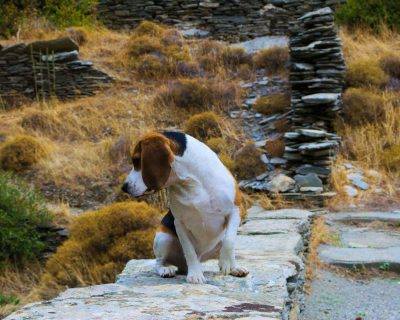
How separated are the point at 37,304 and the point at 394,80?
415 inches

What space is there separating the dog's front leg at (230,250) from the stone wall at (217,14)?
13960 mm

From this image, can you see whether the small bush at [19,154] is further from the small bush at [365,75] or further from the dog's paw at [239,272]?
the dog's paw at [239,272]

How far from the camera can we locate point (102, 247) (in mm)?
7512

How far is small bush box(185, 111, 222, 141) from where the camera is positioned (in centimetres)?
1159

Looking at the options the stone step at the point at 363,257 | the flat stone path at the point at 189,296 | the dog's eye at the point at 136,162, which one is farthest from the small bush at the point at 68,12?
the dog's eye at the point at 136,162

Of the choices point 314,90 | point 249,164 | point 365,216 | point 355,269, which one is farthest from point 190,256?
point 314,90

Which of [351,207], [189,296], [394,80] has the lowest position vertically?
[351,207]

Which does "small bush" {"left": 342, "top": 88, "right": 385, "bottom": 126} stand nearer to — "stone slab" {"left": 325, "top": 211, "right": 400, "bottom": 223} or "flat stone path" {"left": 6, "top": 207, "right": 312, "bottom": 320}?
"stone slab" {"left": 325, "top": 211, "right": 400, "bottom": 223}

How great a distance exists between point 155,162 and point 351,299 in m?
2.93

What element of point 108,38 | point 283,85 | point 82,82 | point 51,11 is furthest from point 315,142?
point 51,11

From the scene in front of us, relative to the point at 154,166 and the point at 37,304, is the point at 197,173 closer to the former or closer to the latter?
the point at 154,166

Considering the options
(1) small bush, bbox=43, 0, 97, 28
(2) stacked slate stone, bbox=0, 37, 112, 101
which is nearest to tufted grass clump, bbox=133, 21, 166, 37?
(1) small bush, bbox=43, 0, 97, 28

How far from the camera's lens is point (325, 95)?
10867mm

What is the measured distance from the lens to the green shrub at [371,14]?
1531 centimetres
